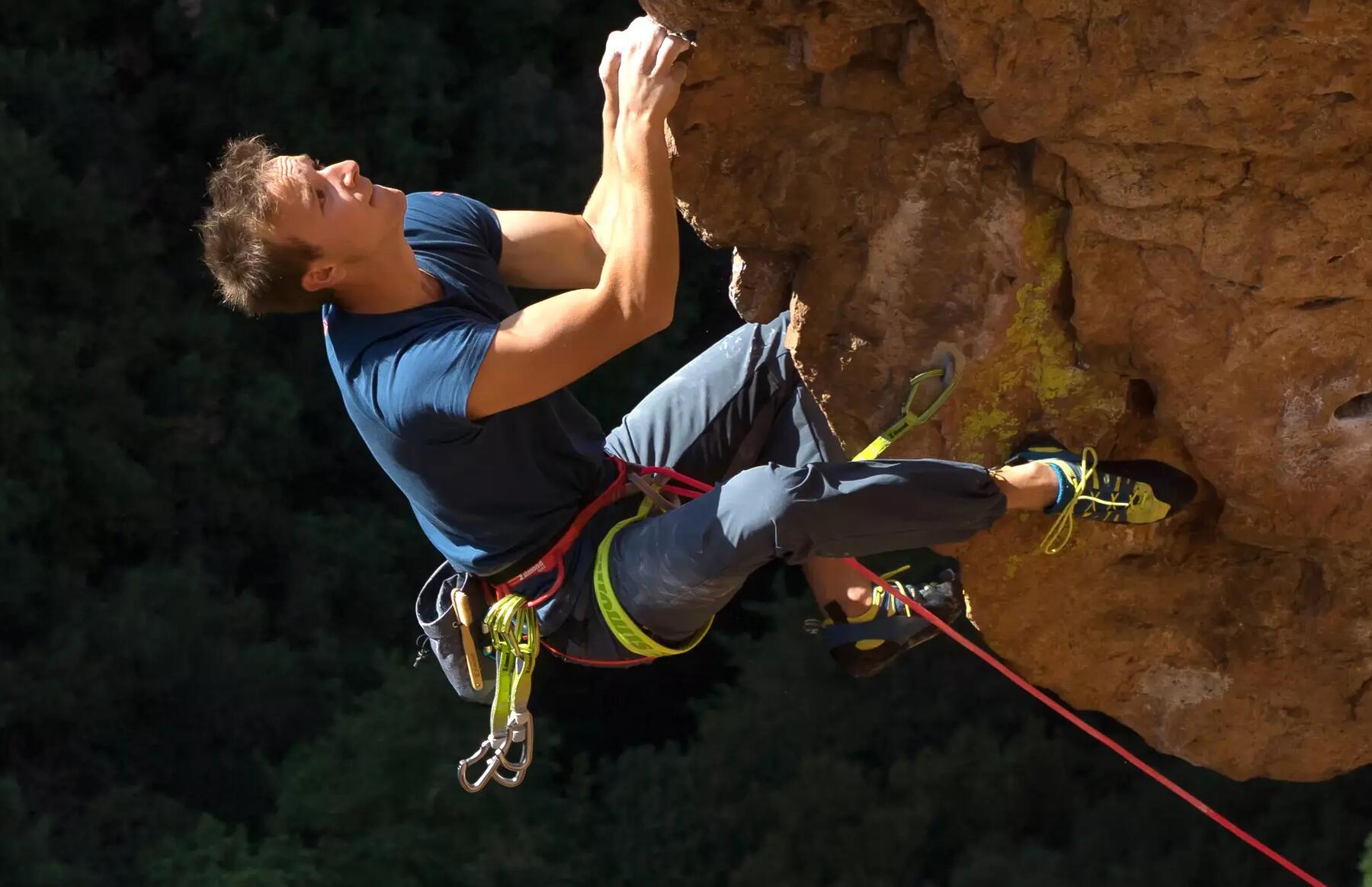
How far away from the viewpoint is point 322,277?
219 cm

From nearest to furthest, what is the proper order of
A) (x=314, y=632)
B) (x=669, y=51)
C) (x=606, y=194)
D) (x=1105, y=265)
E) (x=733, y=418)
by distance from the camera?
(x=669, y=51) → (x=1105, y=265) → (x=606, y=194) → (x=733, y=418) → (x=314, y=632)

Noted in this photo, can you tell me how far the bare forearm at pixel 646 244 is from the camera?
2.10m

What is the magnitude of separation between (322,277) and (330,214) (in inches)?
3.6

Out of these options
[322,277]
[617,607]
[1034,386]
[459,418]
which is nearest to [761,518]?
[617,607]

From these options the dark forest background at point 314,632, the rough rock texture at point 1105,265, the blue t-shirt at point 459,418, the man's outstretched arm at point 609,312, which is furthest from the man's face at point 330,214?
the dark forest background at point 314,632

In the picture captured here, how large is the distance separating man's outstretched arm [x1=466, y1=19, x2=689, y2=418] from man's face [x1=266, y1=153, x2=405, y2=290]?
23 centimetres

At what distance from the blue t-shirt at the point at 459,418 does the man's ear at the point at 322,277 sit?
7cm

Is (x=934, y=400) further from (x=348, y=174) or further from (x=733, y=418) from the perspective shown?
(x=348, y=174)

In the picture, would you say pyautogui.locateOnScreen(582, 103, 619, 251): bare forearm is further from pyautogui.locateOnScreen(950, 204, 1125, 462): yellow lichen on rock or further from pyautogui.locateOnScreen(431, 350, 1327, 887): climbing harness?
pyautogui.locateOnScreen(950, 204, 1125, 462): yellow lichen on rock

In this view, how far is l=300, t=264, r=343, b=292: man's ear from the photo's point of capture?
7.14 ft

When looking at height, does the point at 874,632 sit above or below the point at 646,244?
below

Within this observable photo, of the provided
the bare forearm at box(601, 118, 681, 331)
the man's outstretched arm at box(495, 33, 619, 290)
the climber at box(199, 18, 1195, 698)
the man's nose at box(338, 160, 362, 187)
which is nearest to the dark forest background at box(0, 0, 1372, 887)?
the climber at box(199, 18, 1195, 698)

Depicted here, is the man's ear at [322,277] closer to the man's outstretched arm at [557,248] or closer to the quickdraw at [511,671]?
the man's outstretched arm at [557,248]

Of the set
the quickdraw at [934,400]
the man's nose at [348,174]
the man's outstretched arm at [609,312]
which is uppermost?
the man's nose at [348,174]
